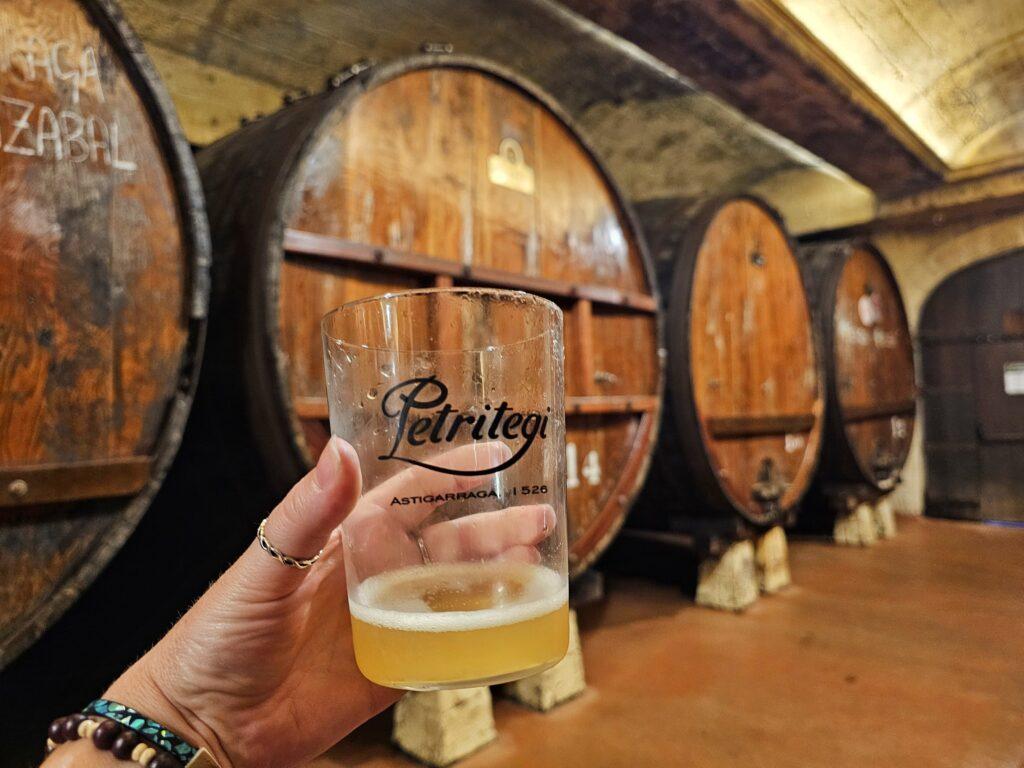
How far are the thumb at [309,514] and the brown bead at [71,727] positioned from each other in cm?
28

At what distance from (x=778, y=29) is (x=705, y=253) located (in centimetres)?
84

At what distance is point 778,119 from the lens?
331cm

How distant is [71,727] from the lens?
803mm

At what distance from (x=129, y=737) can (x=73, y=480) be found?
23.0 inches

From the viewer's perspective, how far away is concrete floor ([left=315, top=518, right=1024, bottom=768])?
1288 millimetres

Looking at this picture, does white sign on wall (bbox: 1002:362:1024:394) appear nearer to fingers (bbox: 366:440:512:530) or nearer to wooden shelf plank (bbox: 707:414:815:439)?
wooden shelf plank (bbox: 707:414:815:439)

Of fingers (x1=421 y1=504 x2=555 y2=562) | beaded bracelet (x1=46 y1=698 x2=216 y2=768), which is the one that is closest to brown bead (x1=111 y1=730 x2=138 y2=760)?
beaded bracelet (x1=46 y1=698 x2=216 y2=768)

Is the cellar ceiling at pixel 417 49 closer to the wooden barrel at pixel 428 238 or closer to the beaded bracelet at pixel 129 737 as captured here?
the wooden barrel at pixel 428 238

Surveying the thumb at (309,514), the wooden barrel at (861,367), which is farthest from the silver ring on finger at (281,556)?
the wooden barrel at (861,367)

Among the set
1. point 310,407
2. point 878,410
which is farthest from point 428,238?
point 878,410

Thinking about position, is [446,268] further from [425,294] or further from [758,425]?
[758,425]

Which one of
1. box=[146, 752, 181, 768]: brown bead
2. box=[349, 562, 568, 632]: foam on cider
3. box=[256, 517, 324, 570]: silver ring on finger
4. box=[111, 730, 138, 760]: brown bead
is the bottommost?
box=[146, 752, 181, 768]: brown bead

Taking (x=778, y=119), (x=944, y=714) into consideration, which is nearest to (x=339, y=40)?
(x=778, y=119)

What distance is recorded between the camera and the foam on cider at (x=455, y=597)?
2.02 feet
